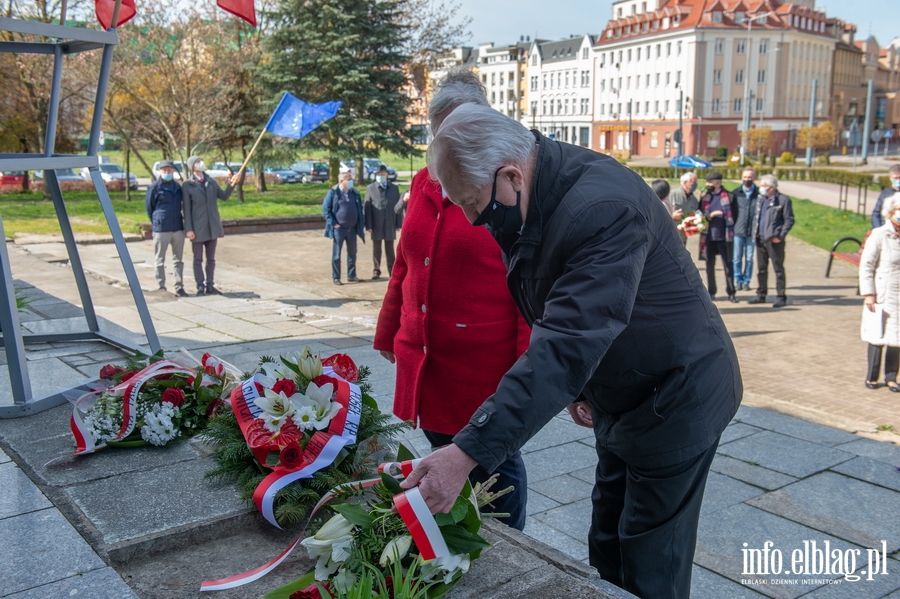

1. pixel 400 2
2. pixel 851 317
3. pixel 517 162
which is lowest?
pixel 851 317

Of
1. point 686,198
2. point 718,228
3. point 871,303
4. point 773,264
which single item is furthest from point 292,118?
point 871,303

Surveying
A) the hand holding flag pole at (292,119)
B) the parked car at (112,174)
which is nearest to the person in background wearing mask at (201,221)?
the hand holding flag pole at (292,119)

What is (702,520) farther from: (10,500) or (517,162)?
(10,500)

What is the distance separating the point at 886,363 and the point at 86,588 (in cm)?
718

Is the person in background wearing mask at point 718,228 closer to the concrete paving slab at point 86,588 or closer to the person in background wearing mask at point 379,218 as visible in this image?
the person in background wearing mask at point 379,218

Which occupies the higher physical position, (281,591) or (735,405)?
(735,405)

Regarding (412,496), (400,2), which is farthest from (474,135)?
(400,2)

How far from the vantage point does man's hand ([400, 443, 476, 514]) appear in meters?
1.97

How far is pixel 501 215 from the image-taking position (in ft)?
7.23

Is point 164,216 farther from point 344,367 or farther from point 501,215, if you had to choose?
point 501,215

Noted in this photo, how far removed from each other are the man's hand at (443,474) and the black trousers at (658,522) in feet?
2.64

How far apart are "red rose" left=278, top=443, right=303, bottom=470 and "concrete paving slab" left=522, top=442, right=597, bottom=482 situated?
2.11 meters

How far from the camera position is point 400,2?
95.0 ft

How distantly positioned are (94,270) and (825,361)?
1163cm
